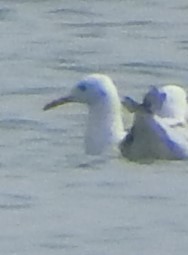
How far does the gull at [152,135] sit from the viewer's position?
18172mm

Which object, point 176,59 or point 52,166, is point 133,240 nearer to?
point 52,166

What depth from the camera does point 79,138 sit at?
19234 mm

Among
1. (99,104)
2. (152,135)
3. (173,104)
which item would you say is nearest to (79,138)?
(99,104)

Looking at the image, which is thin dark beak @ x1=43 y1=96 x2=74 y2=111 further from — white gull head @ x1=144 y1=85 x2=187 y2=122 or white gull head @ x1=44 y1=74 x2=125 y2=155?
white gull head @ x1=144 y1=85 x2=187 y2=122

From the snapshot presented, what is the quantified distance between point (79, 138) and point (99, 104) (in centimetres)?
32

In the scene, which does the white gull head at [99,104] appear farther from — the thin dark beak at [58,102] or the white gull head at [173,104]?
the white gull head at [173,104]

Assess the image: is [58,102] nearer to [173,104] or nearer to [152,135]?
[173,104]

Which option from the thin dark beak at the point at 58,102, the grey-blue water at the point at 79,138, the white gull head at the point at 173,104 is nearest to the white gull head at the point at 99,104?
the thin dark beak at the point at 58,102

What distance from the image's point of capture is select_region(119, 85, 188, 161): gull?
18.2 metres

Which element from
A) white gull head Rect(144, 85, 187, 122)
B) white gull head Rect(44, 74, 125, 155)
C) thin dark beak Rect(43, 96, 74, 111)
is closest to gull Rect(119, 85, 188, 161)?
white gull head Rect(144, 85, 187, 122)

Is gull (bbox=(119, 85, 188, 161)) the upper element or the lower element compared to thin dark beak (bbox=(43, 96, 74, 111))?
upper

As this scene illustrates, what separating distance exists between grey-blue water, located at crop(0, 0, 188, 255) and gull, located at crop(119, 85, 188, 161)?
0.14m

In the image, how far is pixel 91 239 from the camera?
15.5 metres

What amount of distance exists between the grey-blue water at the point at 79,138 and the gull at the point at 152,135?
0.14 m
